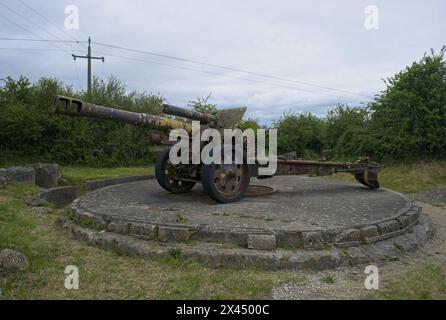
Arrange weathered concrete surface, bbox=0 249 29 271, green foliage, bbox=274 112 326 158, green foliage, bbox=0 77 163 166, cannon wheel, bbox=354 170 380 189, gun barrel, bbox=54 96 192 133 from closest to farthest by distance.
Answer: weathered concrete surface, bbox=0 249 29 271, gun barrel, bbox=54 96 192 133, cannon wheel, bbox=354 170 380 189, green foliage, bbox=0 77 163 166, green foliage, bbox=274 112 326 158

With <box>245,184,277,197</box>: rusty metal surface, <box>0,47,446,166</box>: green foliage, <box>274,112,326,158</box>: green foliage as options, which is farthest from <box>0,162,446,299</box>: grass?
<box>274,112,326,158</box>: green foliage

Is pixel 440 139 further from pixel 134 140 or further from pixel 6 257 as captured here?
pixel 6 257

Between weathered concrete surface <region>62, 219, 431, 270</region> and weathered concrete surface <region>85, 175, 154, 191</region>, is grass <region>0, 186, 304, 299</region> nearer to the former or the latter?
weathered concrete surface <region>62, 219, 431, 270</region>

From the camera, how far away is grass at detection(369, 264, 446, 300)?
11.3 ft

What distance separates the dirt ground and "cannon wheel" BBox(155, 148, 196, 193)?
3.49 meters

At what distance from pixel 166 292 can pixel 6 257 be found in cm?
167

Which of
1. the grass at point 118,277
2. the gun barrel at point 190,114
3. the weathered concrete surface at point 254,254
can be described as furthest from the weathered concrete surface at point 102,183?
the weathered concrete surface at point 254,254

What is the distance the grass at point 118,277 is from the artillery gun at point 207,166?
1699 millimetres

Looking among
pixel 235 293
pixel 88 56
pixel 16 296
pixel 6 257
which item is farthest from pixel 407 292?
pixel 88 56

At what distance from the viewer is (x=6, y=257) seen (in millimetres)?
3799

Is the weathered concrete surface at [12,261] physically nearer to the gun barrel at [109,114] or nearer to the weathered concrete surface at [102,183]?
the gun barrel at [109,114]

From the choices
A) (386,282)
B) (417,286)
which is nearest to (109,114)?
(386,282)
